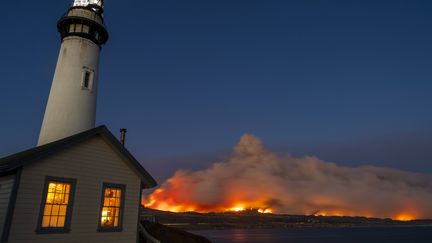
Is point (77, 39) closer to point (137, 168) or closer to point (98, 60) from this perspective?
point (98, 60)

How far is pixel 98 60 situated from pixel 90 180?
1159cm

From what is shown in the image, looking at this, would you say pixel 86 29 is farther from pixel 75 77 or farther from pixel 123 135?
pixel 123 135

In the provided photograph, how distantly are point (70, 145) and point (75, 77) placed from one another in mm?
8932

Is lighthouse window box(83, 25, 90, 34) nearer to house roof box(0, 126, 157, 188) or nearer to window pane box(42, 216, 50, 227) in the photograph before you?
house roof box(0, 126, 157, 188)

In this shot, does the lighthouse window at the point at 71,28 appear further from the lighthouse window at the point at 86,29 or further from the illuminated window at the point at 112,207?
the illuminated window at the point at 112,207

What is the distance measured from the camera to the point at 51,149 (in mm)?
11719

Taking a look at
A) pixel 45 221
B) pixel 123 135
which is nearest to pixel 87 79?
pixel 123 135

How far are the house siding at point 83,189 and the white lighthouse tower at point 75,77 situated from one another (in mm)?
6566

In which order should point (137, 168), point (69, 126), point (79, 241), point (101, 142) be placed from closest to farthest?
point (79, 241)
point (101, 142)
point (137, 168)
point (69, 126)

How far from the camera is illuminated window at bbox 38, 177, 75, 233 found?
11.6m

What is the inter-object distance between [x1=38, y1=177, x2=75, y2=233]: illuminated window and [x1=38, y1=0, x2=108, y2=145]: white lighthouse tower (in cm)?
738

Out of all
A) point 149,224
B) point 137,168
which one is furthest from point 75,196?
point 149,224

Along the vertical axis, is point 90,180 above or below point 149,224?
above

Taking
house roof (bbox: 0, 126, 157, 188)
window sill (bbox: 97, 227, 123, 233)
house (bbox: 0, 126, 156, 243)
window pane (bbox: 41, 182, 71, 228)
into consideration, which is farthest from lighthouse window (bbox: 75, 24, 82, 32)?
window sill (bbox: 97, 227, 123, 233)
